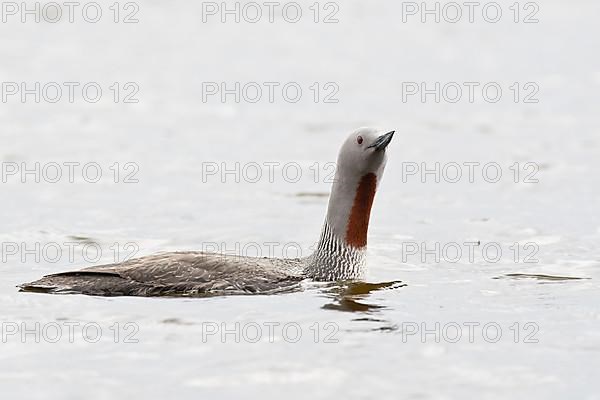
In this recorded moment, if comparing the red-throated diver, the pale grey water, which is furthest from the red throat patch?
the pale grey water

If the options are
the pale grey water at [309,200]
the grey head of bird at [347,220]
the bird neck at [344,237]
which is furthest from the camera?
the bird neck at [344,237]

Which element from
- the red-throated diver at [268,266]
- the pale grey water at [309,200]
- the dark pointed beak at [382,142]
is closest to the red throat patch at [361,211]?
the red-throated diver at [268,266]

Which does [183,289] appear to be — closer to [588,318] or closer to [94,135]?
[588,318]

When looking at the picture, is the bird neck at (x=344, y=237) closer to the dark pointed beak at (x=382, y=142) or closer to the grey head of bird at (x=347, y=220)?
the grey head of bird at (x=347, y=220)

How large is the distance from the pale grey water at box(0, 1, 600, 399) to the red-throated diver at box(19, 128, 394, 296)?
20cm

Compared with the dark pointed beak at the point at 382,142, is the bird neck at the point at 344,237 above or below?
below

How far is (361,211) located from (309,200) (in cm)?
579

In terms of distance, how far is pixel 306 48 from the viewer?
3089 cm

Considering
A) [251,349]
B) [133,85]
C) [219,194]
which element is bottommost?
[251,349]

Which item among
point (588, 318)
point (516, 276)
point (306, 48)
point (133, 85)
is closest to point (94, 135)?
point (133, 85)

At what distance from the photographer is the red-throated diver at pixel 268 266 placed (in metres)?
12.5

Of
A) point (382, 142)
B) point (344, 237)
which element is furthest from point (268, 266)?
point (382, 142)

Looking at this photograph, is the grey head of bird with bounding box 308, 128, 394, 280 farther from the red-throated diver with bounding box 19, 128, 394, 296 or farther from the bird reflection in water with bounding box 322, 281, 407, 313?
the bird reflection in water with bounding box 322, 281, 407, 313

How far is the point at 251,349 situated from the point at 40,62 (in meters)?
18.5
